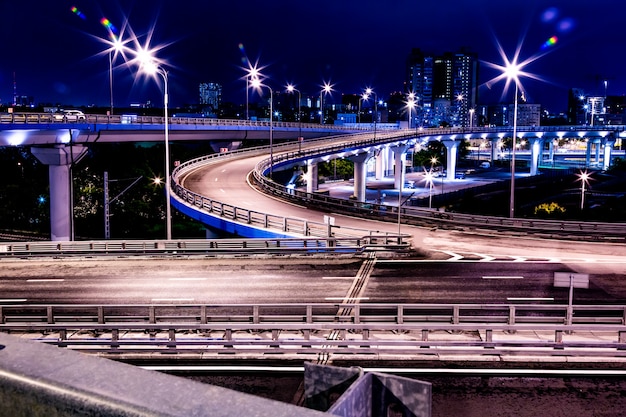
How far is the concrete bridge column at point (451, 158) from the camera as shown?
462 feet

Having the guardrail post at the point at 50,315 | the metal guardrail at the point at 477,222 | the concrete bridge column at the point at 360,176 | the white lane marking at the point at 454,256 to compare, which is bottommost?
the guardrail post at the point at 50,315

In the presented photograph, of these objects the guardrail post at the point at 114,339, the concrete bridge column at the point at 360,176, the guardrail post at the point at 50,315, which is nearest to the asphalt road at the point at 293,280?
the guardrail post at the point at 50,315

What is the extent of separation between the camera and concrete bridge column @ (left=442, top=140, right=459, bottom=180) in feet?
462

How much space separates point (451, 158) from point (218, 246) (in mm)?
117608

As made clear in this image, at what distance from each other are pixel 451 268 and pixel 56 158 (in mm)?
44981

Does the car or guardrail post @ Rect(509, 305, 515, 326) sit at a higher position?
the car

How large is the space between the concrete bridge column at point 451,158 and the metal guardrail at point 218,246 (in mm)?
110730

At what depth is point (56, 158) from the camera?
6053 cm

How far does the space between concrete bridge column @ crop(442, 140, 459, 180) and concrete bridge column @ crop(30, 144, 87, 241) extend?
95.6 metres

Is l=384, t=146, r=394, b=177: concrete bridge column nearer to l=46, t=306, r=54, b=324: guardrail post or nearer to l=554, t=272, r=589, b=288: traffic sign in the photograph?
l=554, t=272, r=589, b=288: traffic sign

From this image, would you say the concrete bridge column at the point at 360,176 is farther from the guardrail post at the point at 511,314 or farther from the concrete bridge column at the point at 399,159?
the guardrail post at the point at 511,314

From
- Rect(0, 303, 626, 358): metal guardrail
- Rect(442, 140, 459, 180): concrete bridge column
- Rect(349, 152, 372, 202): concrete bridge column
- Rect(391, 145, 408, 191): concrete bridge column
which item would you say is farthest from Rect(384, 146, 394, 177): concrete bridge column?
Rect(0, 303, 626, 358): metal guardrail

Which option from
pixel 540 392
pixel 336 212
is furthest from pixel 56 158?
pixel 540 392

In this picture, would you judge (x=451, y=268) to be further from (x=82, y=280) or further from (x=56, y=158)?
(x=56, y=158)
